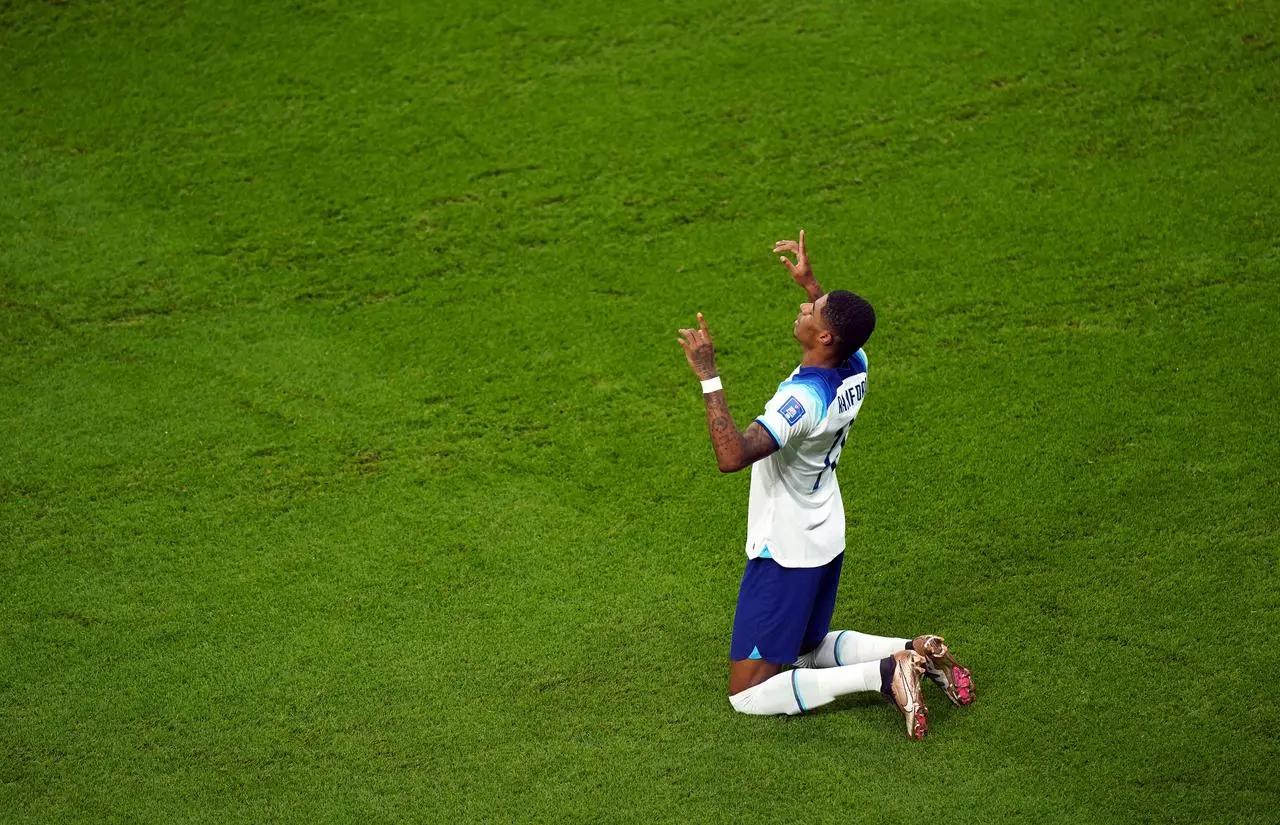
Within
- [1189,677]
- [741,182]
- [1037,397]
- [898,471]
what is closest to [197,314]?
[741,182]

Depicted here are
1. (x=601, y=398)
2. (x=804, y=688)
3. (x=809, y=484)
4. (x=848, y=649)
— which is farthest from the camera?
(x=601, y=398)

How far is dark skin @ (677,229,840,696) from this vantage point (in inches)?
146

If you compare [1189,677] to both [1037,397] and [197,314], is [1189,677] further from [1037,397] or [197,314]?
[197,314]

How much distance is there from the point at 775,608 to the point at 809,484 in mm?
445

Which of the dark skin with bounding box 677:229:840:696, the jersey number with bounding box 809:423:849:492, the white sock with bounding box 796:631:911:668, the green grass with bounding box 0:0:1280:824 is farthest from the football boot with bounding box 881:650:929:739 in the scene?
the jersey number with bounding box 809:423:849:492

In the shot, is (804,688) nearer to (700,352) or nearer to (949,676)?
(949,676)

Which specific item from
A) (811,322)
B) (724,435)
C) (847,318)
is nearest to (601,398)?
(811,322)

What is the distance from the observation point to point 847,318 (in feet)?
12.9

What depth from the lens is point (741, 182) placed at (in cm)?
727

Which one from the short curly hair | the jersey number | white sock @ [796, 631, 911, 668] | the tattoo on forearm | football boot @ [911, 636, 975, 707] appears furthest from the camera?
white sock @ [796, 631, 911, 668]

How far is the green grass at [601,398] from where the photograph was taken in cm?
427

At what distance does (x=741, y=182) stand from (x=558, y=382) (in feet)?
6.34

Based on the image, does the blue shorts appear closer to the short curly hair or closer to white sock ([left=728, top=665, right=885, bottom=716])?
white sock ([left=728, top=665, right=885, bottom=716])

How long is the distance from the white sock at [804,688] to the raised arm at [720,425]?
2.94ft
